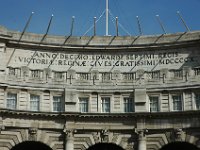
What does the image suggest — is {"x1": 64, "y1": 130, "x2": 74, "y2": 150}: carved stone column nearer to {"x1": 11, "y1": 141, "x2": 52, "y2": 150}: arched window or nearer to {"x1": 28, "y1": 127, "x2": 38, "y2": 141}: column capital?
{"x1": 11, "y1": 141, "x2": 52, "y2": 150}: arched window

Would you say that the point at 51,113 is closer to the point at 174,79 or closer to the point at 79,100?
the point at 79,100

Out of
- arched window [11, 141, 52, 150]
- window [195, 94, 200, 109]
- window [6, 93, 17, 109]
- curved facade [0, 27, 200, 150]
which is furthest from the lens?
window [6, 93, 17, 109]

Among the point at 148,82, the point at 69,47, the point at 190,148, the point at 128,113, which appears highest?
the point at 69,47

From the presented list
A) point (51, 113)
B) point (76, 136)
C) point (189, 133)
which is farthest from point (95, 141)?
point (189, 133)

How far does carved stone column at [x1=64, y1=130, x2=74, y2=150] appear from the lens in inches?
2325

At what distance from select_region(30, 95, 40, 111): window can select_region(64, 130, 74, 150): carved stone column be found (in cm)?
472

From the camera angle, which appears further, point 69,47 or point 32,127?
point 69,47

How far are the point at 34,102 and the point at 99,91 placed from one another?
7.82 metres

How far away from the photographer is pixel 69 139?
194ft

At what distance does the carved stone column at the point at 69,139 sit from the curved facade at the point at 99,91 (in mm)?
114

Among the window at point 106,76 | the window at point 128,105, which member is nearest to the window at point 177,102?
the window at point 128,105

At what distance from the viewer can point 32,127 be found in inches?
2335

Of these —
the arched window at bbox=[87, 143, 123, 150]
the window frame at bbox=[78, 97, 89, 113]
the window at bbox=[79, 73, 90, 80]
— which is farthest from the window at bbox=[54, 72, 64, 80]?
the arched window at bbox=[87, 143, 123, 150]

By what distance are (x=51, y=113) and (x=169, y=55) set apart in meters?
16.1
